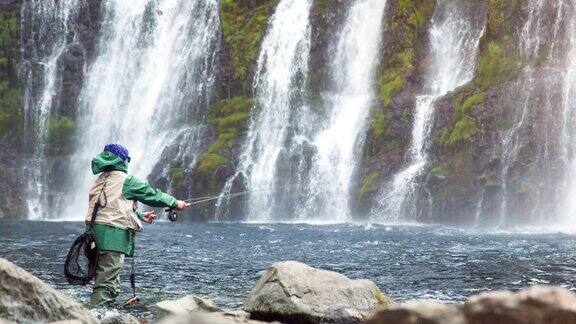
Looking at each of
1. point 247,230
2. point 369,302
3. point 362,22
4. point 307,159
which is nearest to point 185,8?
point 362,22

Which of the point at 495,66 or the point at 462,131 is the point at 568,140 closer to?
the point at 462,131

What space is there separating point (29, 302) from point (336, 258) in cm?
→ 1132

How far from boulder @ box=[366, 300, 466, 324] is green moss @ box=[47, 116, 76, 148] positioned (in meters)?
46.1

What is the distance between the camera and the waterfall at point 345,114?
3828cm

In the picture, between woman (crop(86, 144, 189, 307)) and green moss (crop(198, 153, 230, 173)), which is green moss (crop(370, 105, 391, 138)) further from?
woman (crop(86, 144, 189, 307))

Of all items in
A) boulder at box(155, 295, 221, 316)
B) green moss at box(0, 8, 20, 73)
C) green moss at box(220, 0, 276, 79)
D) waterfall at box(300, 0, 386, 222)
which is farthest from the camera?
green moss at box(0, 8, 20, 73)

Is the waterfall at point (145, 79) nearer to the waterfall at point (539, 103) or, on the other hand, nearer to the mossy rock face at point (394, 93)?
the mossy rock face at point (394, 93)

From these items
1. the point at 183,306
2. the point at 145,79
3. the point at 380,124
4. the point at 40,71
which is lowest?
the point at 183,306

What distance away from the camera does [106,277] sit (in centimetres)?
917

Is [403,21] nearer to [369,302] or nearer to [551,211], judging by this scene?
[551,211]

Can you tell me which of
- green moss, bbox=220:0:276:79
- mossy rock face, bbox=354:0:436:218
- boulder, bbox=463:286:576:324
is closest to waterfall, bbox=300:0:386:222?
mossy rock face, bbox=354:0:436:218

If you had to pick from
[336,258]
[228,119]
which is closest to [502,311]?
[336,258]

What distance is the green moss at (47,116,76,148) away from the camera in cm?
4828

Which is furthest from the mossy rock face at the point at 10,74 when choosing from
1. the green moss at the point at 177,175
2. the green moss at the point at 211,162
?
the green moss at the point at 211,162
